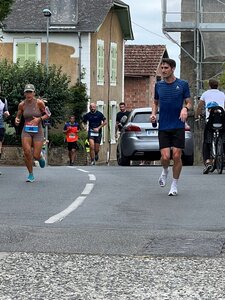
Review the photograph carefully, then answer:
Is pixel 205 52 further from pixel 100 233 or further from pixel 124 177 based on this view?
pixel 100 233

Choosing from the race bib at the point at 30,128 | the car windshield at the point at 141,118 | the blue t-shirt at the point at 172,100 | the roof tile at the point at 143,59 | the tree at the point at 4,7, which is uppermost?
the tree at the point at 4,7

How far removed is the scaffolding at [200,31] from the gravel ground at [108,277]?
30.1m

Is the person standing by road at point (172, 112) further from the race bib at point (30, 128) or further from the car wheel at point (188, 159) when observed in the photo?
the car wheel at point (188, 159)

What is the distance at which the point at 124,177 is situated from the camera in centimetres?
1858

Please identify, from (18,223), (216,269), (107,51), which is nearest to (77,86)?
(107,51)

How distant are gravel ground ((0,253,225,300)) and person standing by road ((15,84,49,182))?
26.5 ft

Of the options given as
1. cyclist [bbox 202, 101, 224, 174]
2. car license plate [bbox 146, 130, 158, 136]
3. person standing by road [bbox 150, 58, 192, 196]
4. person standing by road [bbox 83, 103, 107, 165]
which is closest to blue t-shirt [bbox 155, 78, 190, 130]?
person standing by road [bbox 150, 58, 192, 196]

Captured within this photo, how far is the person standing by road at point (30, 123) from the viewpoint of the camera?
17.1m

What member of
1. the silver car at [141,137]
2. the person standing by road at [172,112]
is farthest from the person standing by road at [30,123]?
the silver car at [141,137]

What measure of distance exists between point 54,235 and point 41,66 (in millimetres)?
34141

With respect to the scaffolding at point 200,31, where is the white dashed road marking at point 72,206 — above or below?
below

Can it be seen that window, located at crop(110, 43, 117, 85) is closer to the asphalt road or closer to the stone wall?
the stone wall

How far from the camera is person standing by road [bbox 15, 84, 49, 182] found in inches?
674

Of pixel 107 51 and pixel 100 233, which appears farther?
pixel 107 51
